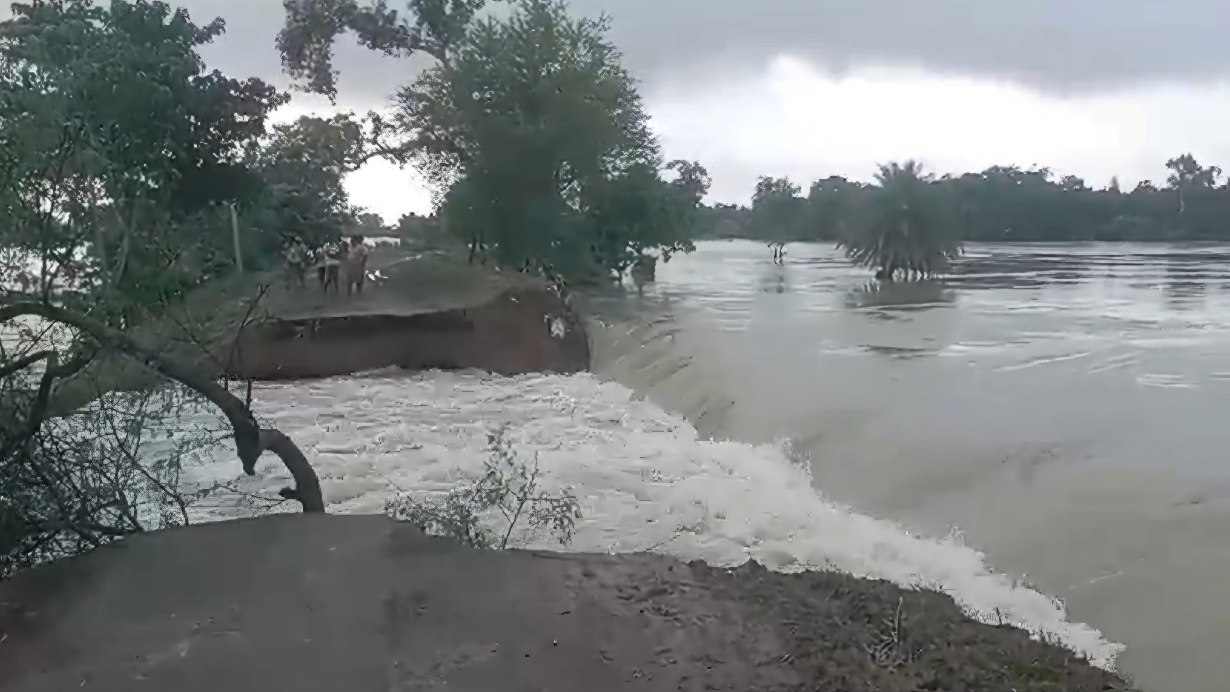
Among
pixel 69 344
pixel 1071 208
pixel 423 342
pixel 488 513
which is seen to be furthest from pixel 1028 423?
pixel 1071 208

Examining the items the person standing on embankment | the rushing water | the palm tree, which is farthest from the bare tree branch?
the palm tree

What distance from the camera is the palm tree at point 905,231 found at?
179 feet

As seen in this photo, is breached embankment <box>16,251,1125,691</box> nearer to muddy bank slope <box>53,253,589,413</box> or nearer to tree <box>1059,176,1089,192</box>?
muddy bank slope <box>53,253,589,413</box>

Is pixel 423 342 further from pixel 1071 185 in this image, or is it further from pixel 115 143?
pixel 1071 185

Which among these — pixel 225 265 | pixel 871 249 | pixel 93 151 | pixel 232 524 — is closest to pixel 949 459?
pixel 232 524

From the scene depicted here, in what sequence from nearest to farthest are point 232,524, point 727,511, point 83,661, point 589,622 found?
point 83,661
point 589,622
point 232,524
point 727,511

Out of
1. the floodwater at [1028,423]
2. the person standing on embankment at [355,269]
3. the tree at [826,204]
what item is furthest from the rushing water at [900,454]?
the tree at [826,204]

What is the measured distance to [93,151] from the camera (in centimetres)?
1105

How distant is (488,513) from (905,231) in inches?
1919

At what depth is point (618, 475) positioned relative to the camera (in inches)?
468

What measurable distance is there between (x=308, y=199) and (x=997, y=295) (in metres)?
22.3

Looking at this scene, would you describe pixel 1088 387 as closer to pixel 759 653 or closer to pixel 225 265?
pixel 759 653

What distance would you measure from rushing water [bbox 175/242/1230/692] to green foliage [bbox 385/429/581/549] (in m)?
0.31

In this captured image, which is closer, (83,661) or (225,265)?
(83,661)
